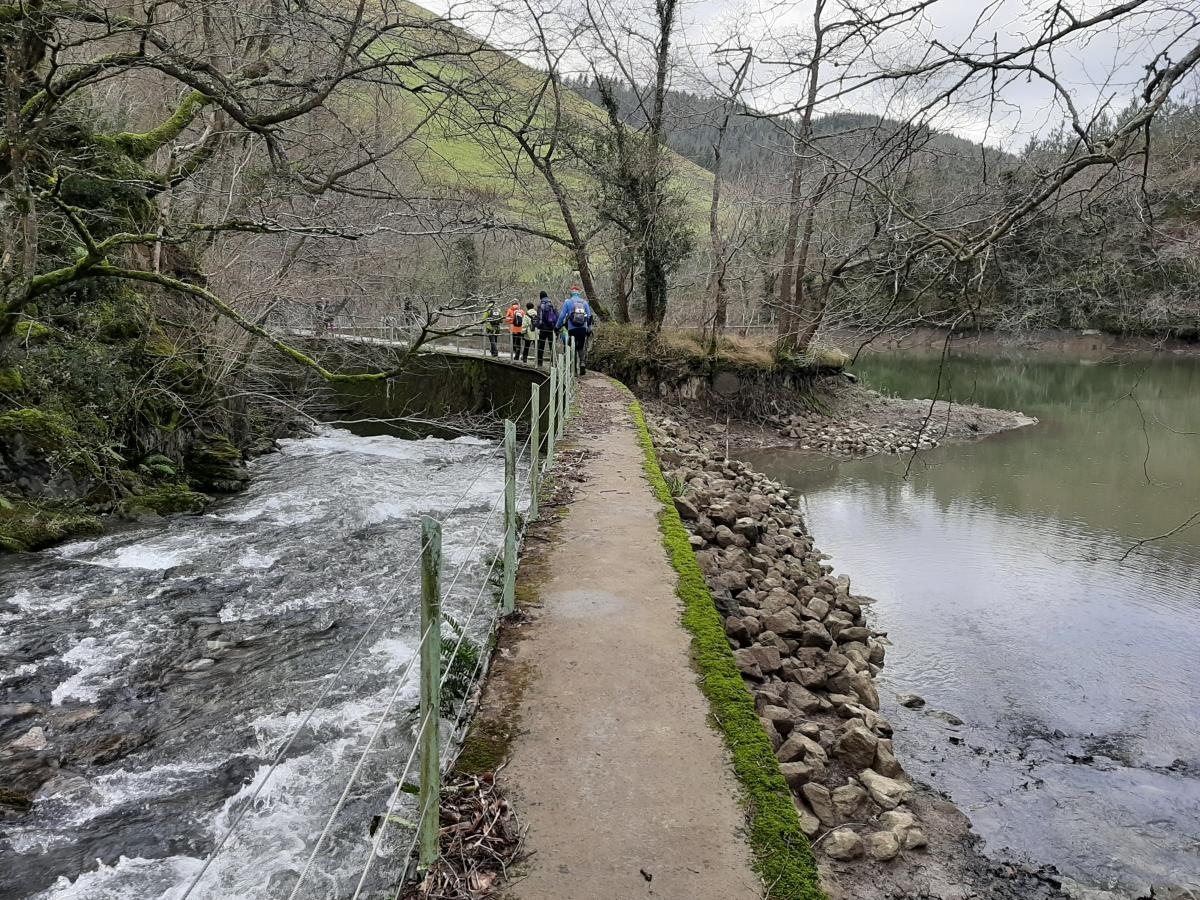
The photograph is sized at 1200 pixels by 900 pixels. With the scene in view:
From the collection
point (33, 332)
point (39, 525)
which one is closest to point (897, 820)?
point (39, 525)

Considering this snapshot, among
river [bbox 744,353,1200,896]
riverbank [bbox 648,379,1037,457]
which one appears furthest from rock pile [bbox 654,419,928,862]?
riverbank [bbox 648,379,1037,457]

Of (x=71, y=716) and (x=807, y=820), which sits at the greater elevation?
(x=807, y=820)

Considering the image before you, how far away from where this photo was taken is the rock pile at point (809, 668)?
437 centimetres

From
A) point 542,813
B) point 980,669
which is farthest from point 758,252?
point 542,813

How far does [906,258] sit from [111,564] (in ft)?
28.7

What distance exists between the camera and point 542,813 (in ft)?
11.5

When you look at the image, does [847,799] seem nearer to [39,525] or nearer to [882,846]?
[882,846]

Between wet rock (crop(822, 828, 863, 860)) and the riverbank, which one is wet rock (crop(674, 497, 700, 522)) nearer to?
wet rock (crop(822, 828, 863, 860))

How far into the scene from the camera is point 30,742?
5.27 metres

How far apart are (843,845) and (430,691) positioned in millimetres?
2425

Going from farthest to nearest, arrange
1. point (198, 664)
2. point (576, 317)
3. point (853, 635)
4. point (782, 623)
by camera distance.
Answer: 1. point (576, 317)
2. point (853, 635)
3. point (782, 623)
4. point (198, 664)

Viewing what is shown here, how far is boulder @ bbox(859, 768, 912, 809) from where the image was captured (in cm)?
465

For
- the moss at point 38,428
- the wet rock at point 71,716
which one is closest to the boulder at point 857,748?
the wet rock at point 71,716

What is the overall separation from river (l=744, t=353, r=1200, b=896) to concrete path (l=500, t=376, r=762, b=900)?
7.09 ft
